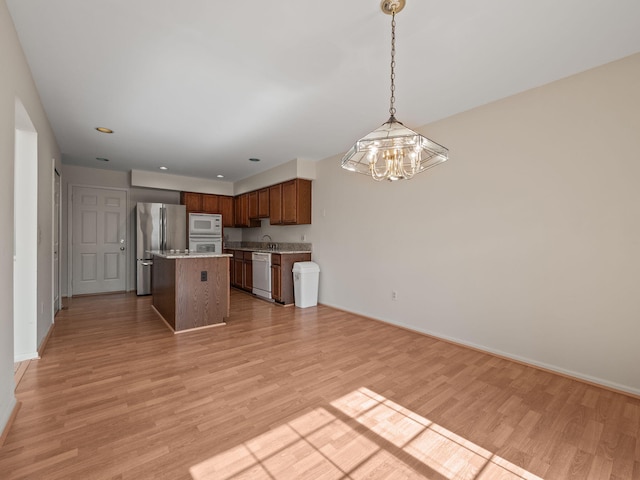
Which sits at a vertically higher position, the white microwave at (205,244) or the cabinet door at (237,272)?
the white microwave at (205,244)

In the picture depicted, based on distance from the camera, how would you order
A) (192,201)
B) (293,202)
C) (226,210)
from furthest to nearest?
(226,210), (192,201), (293,202)

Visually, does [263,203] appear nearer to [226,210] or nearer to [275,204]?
[275,204]

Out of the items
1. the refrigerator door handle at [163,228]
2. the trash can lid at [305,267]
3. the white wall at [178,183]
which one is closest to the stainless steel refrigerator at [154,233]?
the refrigerator door handle at [163,228]

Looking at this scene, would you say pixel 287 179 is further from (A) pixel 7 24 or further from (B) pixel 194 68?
(A) pixel 7 24

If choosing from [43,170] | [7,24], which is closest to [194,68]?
[7,24]

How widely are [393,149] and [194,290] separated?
9.96 ft

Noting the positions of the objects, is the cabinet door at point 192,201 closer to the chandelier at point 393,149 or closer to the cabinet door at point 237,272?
the cabinet door at point 237,272

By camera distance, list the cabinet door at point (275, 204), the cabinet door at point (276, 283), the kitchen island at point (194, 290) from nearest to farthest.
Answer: the kitchen island at point (194, 290) < the cabinet door at point (276, 283) < the cabinet door at point (275, 204)

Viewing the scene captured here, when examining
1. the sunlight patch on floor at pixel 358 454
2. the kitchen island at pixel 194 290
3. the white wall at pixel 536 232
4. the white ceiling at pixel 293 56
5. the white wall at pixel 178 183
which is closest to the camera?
the sunlight patch on floor at pixel 358 454

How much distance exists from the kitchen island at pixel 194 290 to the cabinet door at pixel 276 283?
113 cm

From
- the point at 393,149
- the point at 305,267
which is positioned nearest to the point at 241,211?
the point at 305,267

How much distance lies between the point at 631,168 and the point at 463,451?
2404 mm

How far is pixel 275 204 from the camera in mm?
5684

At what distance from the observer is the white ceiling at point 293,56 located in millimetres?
1782
